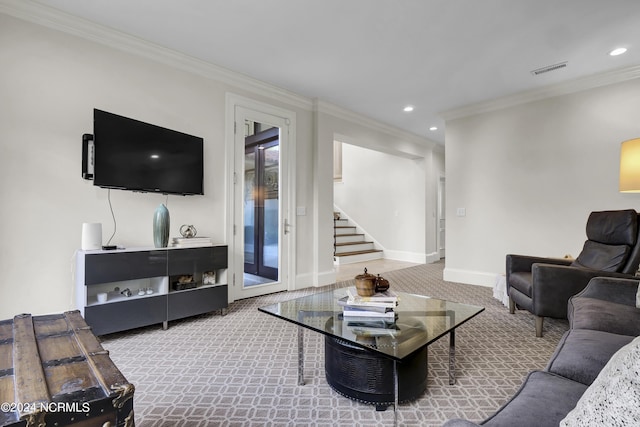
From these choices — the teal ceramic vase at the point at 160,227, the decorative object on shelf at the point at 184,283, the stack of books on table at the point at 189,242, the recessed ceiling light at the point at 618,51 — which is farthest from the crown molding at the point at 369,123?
the recessed ceiling light at the point at 618,51

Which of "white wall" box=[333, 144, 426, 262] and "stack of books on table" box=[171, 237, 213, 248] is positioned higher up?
"white wall" box=[333, 144, 426, 262]

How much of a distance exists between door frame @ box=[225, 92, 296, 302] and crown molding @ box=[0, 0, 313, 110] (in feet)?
0.64

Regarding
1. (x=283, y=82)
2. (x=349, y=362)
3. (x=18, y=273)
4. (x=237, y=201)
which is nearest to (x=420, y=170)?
(x=283, y=82)

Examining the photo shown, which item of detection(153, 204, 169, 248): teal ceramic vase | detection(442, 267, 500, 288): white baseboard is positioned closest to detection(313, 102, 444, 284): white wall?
detection(442, 267, 500, 288): white baseboard

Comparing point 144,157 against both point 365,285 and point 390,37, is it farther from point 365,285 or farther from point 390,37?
point 390,37

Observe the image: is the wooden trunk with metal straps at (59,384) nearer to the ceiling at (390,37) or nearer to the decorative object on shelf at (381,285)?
the decorative object on shelf at (381,285)

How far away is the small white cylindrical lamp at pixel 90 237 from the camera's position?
246 centimetres

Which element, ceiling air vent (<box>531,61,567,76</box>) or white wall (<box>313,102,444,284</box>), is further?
white wall (<box>313,102,444,284</box>)

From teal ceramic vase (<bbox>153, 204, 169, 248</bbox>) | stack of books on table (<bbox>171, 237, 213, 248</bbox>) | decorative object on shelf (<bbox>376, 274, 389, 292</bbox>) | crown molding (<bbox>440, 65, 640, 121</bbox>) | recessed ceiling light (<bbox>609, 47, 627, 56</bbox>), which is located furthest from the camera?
crown molding (<bbox>440, 65, 640, 121</bbox>)

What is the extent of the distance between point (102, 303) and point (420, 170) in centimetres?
610

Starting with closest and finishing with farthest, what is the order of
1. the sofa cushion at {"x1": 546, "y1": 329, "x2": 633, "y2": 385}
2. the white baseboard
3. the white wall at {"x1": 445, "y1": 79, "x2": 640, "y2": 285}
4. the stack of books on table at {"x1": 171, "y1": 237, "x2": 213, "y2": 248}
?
the sofa cushion at {"x1": 546, "y1": 329, "x2": 633, "y2": 385}
the stack of books on table at {"x1": 171, "y1": 237, "x2": 213, "y2": 248}
the white wall at {"x1": 445, "y1": 79, "x2": 640, "y2": 285}
the white baseboard

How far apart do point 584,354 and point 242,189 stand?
3313 mm

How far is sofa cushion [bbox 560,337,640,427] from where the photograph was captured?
0.51m

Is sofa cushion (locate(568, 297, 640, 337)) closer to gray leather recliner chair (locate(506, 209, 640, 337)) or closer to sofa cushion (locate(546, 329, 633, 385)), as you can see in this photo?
sofa cushion (locate(546, 329, 633, 385))
